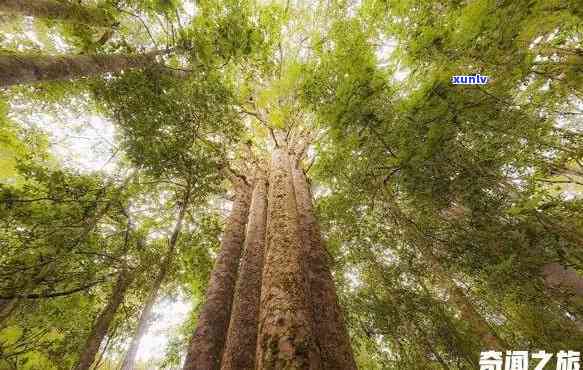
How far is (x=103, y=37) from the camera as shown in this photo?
7562 mm

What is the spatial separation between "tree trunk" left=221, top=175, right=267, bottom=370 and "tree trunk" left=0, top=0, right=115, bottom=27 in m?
5.59

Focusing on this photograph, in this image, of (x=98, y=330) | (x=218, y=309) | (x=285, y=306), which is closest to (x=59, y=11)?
(x=98, y=330)

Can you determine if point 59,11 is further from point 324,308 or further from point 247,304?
point 324,308

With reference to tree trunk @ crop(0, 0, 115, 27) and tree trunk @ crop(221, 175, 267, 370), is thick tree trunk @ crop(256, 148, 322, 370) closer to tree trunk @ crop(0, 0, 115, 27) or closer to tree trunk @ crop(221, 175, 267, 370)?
tree trunk @ crop(221, 175, 267, 370)

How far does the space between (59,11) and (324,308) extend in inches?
300

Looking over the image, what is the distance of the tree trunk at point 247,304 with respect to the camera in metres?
2.81

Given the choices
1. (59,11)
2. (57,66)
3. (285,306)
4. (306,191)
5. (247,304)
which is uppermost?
(59,11)

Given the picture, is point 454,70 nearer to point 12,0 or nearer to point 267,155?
point 267,155

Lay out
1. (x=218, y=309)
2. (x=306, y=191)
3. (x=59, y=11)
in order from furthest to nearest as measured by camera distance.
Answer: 1. (x=306, y=191)
2. (x=59, y=11)
3. (x=218, y=309)

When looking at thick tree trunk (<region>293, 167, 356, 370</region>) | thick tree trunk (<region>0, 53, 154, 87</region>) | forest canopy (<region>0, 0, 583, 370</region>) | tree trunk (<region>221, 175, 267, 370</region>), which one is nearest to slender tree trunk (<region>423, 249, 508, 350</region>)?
forest canopy (<region>0, 0, 583, 370</region>)

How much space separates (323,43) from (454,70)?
12.8 ft

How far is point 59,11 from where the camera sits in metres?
4.98

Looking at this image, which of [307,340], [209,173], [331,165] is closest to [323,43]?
[331,165]

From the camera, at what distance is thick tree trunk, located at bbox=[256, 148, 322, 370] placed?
188 cm
